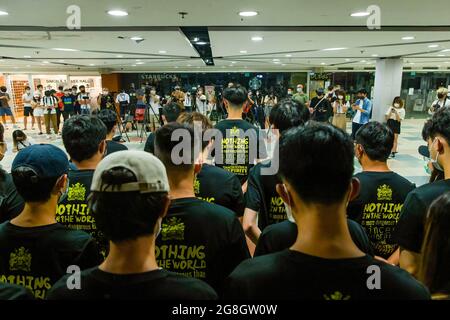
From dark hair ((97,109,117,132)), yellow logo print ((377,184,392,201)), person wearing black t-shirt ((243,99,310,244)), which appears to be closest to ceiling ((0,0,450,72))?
dark hair ((97,109,117,132))

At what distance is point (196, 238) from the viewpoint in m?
1.30

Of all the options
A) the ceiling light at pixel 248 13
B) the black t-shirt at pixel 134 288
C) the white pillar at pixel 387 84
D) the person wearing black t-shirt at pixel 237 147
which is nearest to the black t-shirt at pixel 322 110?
the white pillar at pixel 387 84

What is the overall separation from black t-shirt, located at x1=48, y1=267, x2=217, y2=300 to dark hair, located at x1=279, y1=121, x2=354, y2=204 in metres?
0.37

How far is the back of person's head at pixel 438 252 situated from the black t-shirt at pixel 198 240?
66 cm

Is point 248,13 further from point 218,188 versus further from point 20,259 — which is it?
point 20,259

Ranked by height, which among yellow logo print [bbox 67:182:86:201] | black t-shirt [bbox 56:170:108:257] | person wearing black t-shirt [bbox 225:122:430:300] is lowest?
black t-shirt [bbox 56:170:108:257]

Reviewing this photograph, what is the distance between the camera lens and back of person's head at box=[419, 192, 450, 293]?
2.92ft

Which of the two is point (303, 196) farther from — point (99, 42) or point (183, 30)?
point (99, 42)

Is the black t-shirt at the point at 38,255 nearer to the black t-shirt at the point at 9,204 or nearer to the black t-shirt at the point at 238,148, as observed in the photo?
the black t-shirt at the point at 9,204

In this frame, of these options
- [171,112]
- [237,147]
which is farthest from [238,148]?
[171,112]

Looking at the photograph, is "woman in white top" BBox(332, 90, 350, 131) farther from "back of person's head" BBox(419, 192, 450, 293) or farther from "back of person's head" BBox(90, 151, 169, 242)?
"back of person's head" BBox(90, 151, 169, 242)

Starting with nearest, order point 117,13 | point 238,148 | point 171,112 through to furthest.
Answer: point 238,148 < point 171,112 < point 117,13

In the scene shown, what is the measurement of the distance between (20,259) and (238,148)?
6.55ft
